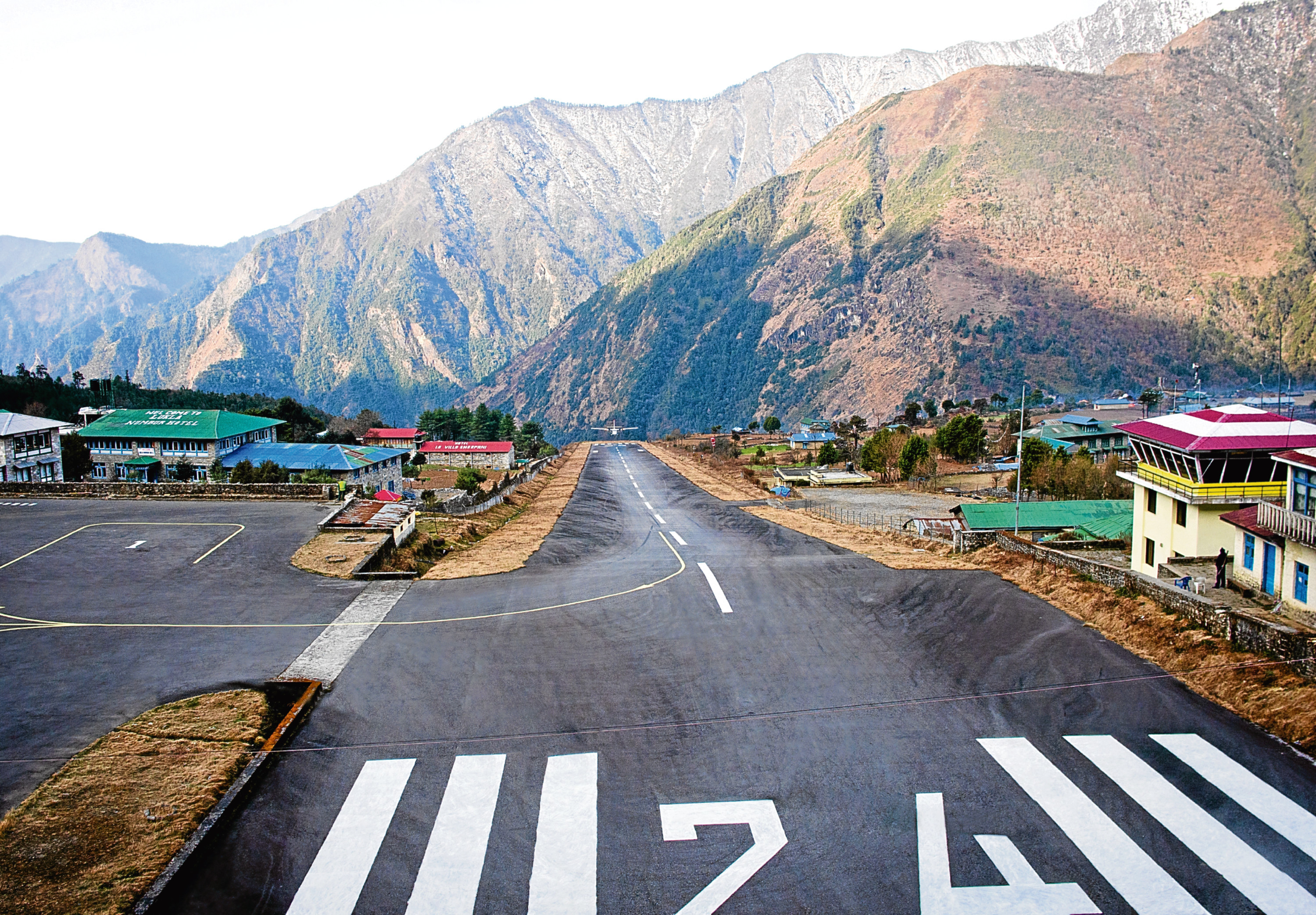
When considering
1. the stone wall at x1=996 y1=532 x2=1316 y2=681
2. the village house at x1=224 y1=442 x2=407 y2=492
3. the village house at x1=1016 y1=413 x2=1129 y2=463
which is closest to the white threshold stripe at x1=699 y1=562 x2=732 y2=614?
the stone wall at x1=996 y1=532 x2=1316 y2=681

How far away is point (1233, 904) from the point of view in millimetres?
9727

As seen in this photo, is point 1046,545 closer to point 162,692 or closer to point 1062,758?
point 1062,758

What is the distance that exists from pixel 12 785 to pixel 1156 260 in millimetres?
224846

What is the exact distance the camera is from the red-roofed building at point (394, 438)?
11694 centimetres

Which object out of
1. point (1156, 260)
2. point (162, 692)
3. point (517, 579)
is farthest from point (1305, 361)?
point (162, 692)

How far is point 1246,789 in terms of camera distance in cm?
1203

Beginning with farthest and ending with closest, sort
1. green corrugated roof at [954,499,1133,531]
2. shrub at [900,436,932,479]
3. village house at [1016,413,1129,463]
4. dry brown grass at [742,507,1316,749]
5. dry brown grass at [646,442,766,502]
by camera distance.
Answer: village house at [1016,413,1129,463], shrub at [900,436,932,479], dry brown grass at [646,442,766,502], green corrugated roof at [954,499,1133,531], dry brown grass at [742,507,1316,749]

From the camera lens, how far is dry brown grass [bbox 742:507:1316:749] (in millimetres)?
14016

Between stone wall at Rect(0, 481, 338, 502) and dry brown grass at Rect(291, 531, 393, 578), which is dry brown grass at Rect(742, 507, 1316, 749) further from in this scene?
stone wall at Rect(0, 481, 338, 502)

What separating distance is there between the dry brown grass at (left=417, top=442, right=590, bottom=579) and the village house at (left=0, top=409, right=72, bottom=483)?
25.8 metres

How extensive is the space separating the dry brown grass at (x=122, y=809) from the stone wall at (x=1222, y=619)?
17.9 metres

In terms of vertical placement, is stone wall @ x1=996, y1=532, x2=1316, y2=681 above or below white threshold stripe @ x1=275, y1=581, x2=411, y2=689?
above

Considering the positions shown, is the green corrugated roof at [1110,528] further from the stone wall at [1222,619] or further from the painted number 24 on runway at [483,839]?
the painted number 24 on runway at [483,839]

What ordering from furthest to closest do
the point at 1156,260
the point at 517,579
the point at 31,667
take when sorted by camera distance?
the point at 1156,260
the point at 517,579
the point at 31,667
